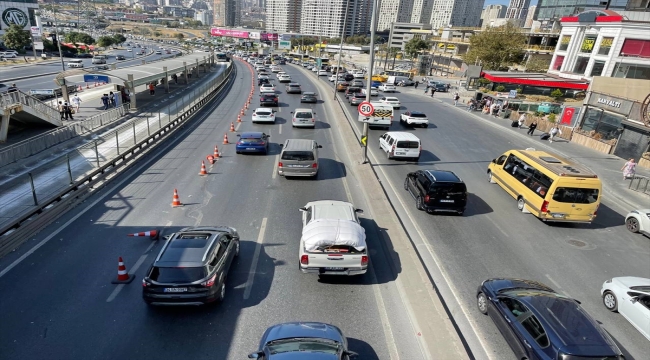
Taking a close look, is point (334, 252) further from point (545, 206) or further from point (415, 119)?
point (415, 119)

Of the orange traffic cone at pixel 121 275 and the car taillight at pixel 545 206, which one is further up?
the car taillight at pixel 545 206

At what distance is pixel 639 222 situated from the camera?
14195 mm

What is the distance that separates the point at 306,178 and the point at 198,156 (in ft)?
21.6

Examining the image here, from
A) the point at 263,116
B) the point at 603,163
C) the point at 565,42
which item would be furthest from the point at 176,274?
the point at 565,42

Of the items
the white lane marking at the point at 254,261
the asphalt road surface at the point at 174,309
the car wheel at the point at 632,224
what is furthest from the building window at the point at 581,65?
the white lane marking at the point at 254,261

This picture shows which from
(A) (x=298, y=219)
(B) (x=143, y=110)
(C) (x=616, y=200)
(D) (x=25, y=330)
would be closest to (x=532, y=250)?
(A) (x=298, y=219)

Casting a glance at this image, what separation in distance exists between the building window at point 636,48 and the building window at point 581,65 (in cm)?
610

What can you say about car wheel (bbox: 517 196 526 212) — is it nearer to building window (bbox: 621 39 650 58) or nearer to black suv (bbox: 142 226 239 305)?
black suv (bbox: 142 226 239 305)

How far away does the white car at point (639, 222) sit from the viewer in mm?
13977

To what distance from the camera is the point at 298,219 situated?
1308 cm

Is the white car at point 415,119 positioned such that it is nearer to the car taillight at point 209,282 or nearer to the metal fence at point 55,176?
the metal fence at point 55,176

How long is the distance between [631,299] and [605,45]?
49.1 metres

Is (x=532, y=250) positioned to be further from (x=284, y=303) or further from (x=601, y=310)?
(x=284, y=303)

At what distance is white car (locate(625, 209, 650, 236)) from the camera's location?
1398 centimetres
